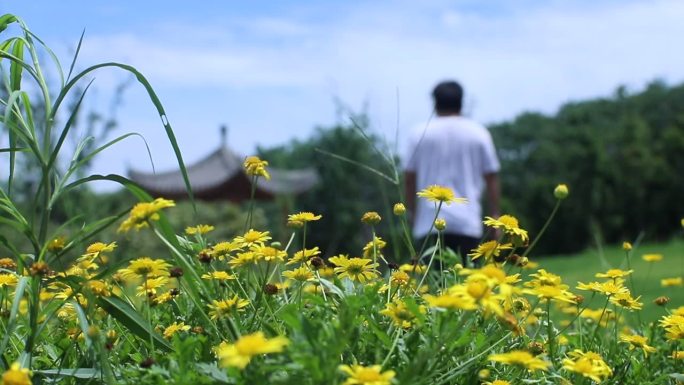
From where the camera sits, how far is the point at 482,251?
1.56 metres

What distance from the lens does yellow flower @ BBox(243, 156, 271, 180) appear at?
5.31ft

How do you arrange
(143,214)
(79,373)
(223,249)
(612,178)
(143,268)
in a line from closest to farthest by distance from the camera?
(143,214) → (79,373) → (143,268) → (223,249) → (612,178)

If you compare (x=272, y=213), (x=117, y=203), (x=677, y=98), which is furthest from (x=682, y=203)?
(x=117, y=203)

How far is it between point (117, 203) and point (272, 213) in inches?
541

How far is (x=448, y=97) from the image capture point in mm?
3992

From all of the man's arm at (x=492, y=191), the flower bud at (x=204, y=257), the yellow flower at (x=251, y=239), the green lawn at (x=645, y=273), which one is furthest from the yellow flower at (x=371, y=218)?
the green lawn at (x=645, y=273)

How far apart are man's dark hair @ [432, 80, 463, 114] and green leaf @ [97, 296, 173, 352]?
9.03 feet

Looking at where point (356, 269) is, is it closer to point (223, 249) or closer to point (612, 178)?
point (223, 249)

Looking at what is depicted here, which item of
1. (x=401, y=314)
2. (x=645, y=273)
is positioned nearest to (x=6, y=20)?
(x=401, y=314)

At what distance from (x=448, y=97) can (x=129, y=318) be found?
2.81m

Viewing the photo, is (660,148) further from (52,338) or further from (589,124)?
(52,338)

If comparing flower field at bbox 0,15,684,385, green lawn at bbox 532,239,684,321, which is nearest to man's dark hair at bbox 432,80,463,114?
green lawn at bbox 532,239,684,321

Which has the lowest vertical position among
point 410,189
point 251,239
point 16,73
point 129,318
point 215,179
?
point 215,179

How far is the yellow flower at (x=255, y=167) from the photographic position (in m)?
1.62
